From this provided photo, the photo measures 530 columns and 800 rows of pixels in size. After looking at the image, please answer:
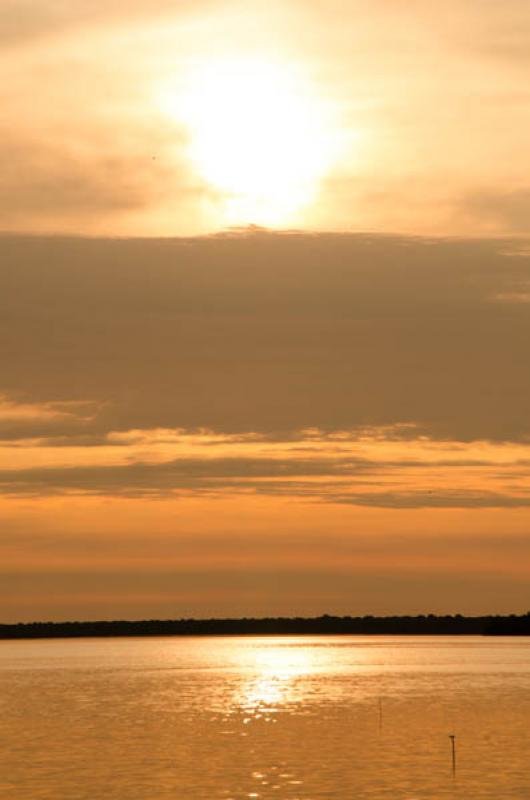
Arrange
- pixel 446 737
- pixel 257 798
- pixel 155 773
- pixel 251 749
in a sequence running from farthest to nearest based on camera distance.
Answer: pixel 446 737 → pixel 251 749 → pixel 155 773 → pixel 257 798

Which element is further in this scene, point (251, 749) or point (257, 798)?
point (251, 749)

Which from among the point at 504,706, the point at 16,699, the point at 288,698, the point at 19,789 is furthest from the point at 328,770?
the point at 16,699

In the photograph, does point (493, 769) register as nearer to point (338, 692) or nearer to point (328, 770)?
point (328, 770)

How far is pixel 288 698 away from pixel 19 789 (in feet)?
264

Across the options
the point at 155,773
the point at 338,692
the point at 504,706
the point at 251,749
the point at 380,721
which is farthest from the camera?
the point at 338,692

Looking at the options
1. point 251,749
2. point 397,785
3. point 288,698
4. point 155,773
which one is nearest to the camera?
point 397,785

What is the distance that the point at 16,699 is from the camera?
513 feet

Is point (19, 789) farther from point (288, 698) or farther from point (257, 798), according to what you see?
point (288, 698)

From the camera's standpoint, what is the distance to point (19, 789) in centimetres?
7369

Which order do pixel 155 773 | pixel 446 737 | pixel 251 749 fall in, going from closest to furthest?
1. pixel 155 773
2. pixel 251 749
3. pixel 446 737

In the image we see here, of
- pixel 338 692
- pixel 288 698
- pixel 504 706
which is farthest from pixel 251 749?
pixel 338 692

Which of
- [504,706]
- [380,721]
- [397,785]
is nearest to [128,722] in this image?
[380,721]

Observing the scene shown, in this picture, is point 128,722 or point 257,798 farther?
point 128,722

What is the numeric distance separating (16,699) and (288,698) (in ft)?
93.6
